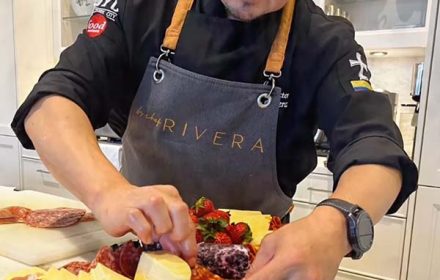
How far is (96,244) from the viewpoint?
27.4 inches

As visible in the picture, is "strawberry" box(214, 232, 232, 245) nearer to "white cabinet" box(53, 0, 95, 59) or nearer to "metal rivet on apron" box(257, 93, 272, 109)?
"metal rivet on apron" box(257, 93, 272, 109)

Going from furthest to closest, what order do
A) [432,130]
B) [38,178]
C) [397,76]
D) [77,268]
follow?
[38,178] → [397,76] → [432,130] → [77,268]

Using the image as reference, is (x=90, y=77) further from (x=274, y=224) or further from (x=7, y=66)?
(x=7, y=66)

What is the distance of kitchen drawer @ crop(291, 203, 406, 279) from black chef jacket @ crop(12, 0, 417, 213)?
0.99m

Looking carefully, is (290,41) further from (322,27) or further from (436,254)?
(436,254)

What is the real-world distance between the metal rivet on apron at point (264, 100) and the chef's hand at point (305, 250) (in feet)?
0.91

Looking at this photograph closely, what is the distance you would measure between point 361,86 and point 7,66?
2.32 meters

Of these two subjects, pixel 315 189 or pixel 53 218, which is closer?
pixel 53 218

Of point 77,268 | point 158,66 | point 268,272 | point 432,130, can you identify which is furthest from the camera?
point 432,130

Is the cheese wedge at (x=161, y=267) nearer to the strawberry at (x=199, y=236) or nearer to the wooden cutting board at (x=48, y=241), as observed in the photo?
the strawberry at (x=199, y=236)

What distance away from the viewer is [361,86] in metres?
0.63

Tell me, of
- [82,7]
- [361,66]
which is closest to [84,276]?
[361,66]

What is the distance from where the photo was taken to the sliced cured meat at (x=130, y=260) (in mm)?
485

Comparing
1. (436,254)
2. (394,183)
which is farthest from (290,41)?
(436,254)
